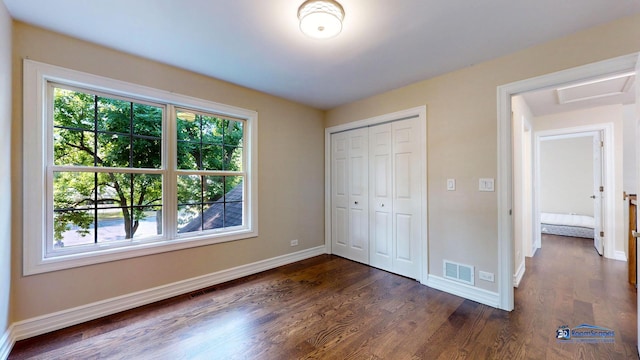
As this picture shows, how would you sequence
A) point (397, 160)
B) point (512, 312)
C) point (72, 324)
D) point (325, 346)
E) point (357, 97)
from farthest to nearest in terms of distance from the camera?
point (357, 97) → point (397, 160) → point (512, 312) → point (72, 324) → point (325, 346)

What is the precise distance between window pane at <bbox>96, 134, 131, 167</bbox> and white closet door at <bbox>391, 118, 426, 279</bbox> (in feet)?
9.90

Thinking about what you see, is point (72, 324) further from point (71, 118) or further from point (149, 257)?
point (71, 118)

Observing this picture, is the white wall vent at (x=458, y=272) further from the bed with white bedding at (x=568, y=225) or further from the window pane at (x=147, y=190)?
the bed with white bedding at (x=568, y=225)

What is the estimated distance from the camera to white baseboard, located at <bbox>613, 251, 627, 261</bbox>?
11.8 feet

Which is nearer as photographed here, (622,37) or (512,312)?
(622,37)

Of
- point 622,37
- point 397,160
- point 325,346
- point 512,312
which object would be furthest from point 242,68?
point 512,312

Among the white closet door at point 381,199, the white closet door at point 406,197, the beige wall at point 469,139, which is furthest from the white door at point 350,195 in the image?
the beige wall at point 469,139

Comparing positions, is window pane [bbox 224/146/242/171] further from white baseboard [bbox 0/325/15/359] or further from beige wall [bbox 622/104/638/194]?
beige wall [bbox 622/104/638/194]

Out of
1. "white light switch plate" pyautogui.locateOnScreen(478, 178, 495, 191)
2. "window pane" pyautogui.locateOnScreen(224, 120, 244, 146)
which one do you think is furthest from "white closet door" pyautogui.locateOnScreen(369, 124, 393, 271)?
"window pane" pyautogui.locateOnScreen(224, 120, 244, 146)

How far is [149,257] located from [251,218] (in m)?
1.15

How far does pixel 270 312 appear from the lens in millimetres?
2283

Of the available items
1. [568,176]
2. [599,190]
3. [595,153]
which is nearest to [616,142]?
[595,153]

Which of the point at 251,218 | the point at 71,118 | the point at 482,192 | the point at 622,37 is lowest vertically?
the point at 251,218

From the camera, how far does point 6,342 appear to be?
67.8 inches
